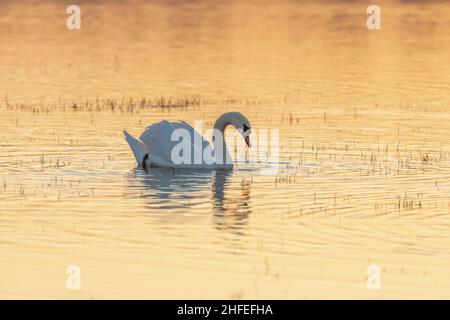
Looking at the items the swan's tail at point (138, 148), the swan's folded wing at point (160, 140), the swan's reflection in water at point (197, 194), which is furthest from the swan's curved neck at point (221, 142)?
the swan's tail at point (138, 148)

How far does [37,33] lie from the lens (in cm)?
4216

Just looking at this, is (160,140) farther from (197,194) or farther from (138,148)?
(197,194)

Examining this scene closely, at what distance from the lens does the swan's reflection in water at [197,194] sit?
1467 centimetres

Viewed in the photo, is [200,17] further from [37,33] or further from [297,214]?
[297,214]

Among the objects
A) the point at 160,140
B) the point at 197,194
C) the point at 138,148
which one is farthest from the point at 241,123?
the point at 197,194

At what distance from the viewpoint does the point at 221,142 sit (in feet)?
62.5

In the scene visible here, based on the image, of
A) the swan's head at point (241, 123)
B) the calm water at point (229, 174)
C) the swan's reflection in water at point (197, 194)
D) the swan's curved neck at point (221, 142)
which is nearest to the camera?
the calm water at point (229, 174)

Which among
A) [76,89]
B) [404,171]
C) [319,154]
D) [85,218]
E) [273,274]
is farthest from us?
[76,89]

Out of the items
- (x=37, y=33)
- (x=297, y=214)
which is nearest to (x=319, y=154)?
(x=297, y=214)

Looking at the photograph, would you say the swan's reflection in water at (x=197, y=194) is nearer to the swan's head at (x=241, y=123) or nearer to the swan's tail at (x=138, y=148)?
the swan's tail at (x=138, y=148)

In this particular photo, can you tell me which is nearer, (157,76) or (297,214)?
(297,214)

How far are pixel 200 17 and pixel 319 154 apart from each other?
1223 inches

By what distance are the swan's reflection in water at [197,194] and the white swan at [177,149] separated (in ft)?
0.39

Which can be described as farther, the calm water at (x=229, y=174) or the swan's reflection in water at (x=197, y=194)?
the swan's reflection in water at (x=197, y=194)
